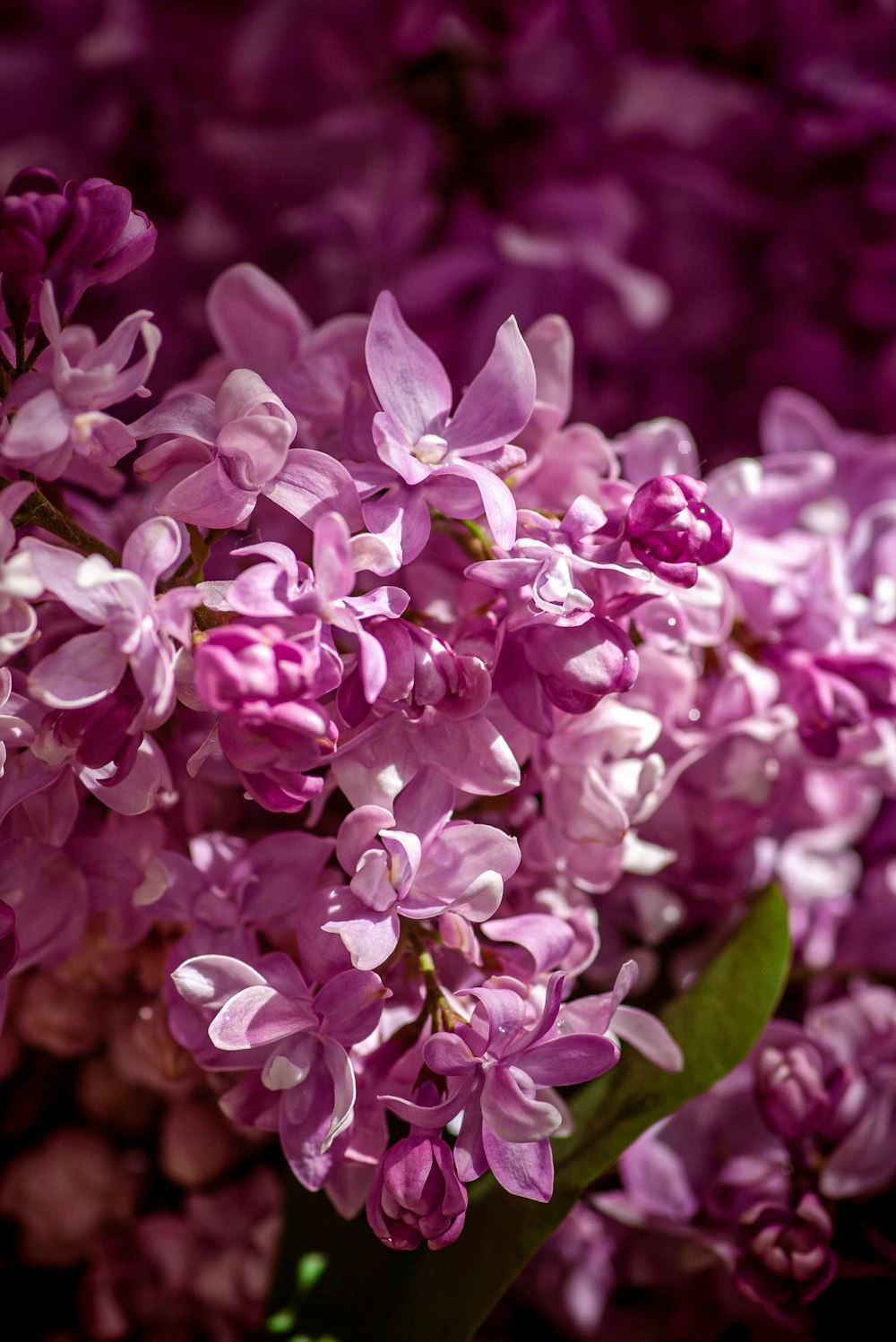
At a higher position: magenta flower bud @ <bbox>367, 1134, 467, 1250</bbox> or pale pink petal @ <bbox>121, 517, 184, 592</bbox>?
pale pink petal @ <bbox>121, 517, 184, 592</bbox>

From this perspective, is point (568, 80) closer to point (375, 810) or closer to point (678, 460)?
point (678, 460)

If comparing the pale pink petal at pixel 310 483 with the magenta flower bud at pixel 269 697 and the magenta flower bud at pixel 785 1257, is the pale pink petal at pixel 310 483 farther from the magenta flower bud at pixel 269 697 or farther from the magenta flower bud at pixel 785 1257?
the magenta flower bud at pixel 785 1257

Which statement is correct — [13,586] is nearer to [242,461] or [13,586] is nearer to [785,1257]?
[242,461]

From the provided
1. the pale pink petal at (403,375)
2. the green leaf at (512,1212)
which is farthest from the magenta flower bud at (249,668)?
the green leaf at (512,1212)

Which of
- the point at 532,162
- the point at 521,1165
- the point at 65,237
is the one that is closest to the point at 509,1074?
the point at 521,1165

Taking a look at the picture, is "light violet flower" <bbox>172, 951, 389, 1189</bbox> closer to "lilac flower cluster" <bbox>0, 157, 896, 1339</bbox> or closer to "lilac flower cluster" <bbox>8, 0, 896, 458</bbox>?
"lilac flower cluster" <bbox>0, 157, 896, 1339</bbox>

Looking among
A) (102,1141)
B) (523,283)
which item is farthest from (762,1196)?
(523,283)

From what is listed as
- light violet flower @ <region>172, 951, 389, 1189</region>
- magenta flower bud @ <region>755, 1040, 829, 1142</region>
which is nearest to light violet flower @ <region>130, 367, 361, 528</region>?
light violet flower @ <region>172, 951, 389, 1189</region>
